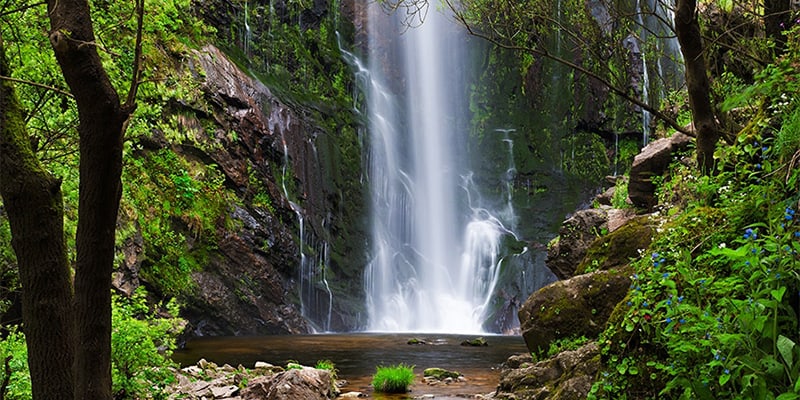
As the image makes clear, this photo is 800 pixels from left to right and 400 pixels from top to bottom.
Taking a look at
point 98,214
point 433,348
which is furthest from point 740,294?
point 433,348

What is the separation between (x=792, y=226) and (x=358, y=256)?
3164 cm

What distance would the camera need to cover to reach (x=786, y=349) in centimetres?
219

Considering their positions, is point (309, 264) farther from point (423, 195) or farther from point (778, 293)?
point (778, 293)

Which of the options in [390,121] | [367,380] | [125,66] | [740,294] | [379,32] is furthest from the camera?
[379,32]

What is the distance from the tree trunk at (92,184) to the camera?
325 cm

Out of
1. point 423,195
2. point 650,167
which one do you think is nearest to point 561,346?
point 650,167

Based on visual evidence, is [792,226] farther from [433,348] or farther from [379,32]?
[379,32]

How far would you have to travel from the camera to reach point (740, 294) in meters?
2.77

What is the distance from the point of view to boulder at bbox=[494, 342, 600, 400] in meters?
6.21

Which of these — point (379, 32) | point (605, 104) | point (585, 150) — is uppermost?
point (379, 32)

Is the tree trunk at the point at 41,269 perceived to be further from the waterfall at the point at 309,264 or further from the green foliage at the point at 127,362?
the waterfall at the point at 309,264

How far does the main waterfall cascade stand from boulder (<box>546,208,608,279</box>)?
17.0 metres

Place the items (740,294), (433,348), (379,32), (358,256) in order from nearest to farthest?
1. (740,294)
2. (433,348)
3. (358,256)
4. (379,32)

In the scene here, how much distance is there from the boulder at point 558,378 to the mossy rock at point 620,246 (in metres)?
1.74
